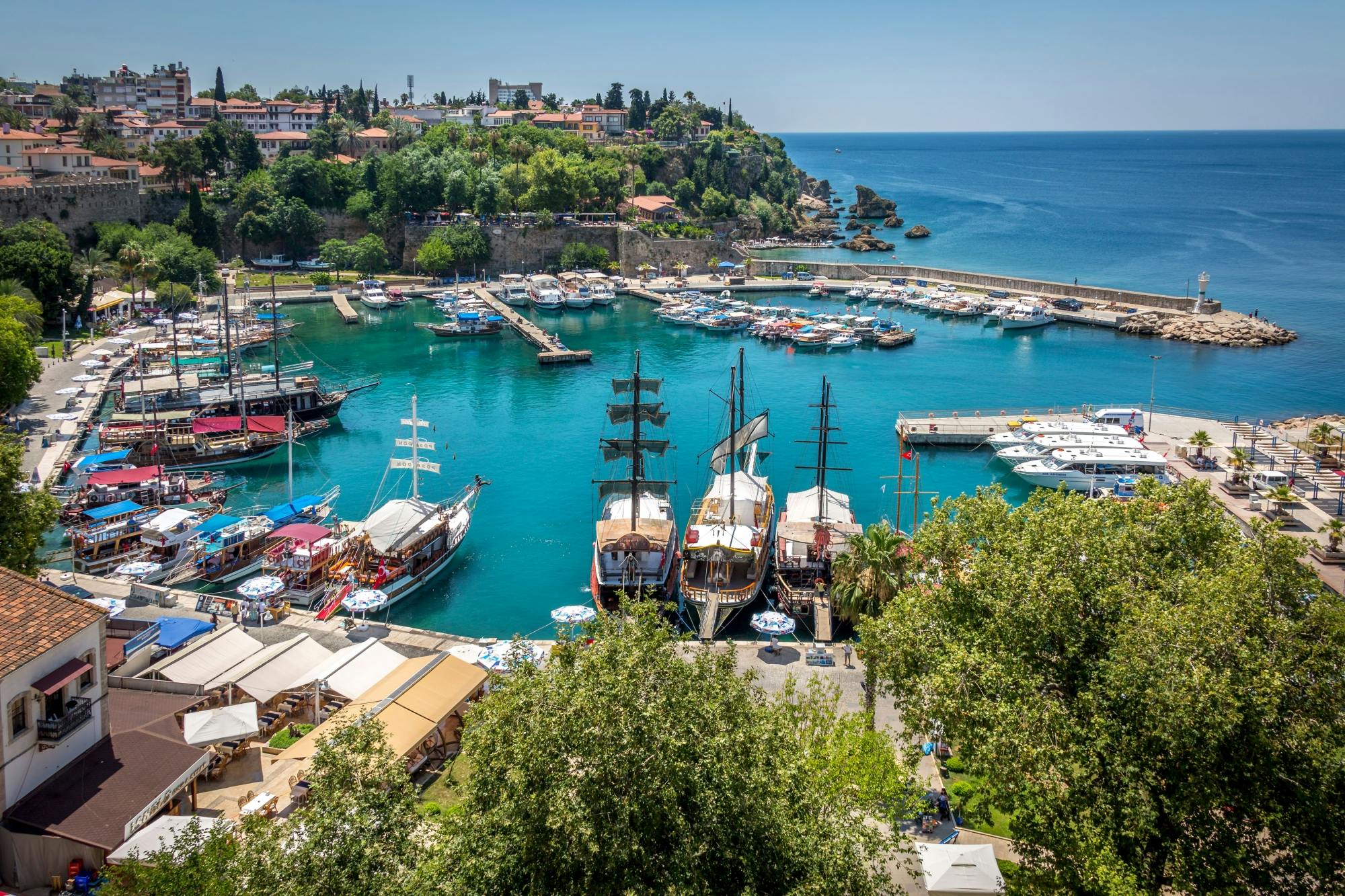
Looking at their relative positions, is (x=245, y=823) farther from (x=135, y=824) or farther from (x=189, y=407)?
(x=189, y=407)

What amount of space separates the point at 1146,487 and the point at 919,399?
40.6m

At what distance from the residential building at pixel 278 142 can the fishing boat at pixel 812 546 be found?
3887 inches

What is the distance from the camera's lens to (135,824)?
17.8 metres

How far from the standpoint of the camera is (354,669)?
25.6 m

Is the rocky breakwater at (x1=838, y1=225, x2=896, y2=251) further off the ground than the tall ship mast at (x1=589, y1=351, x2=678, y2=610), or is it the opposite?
the rocky breakwater at (x1=838, y1=225, x2=896, y2=251)

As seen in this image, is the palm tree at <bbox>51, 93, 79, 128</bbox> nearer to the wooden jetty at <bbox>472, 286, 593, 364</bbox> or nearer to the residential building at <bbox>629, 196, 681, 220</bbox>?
the wooden jetty at <bbox>472, 286, 593, 364</bbox>

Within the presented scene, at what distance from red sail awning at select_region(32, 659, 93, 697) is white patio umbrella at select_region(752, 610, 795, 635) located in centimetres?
1765

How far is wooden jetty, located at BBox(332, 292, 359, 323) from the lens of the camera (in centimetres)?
8331

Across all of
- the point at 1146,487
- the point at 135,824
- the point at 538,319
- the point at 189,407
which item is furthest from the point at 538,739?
the point at 538,319

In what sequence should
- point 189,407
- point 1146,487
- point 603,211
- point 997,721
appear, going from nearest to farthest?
point 997,721 → point 1146,487 → point 189,407 → point 603,211

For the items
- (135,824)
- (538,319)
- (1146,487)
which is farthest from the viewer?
(538,319)

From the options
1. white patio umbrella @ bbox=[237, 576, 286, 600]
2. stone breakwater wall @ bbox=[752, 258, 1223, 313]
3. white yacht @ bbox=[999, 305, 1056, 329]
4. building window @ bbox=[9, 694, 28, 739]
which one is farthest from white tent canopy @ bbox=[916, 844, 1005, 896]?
stone breakwater wall @ bbox=[752, 258, 1223, 313]

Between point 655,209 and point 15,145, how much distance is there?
62783mm

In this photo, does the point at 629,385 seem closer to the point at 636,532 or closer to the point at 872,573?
the point at 636,532
